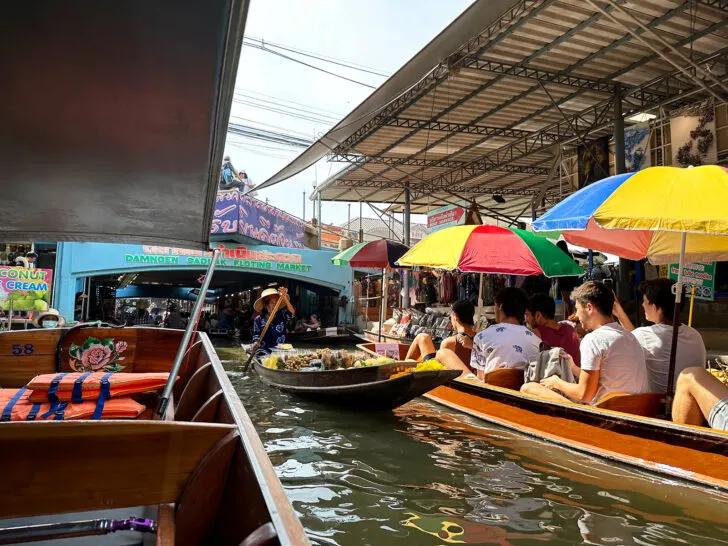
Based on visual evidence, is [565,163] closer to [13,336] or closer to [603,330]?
[603,330]

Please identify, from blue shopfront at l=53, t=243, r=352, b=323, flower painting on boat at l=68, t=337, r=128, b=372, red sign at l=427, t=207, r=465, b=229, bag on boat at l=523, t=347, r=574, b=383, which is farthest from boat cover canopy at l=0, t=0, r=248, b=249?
red sign at l=427, t=207, r=465, b=229

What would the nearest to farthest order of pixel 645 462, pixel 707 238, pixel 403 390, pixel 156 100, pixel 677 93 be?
pixel 156 100 < pixel 645 462 < pixel 707 238 < pixel 403 390 < pixel 677 93

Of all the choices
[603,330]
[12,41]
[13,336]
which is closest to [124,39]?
[12,41]

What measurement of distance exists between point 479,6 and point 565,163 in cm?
764

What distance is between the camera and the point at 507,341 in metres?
5.81

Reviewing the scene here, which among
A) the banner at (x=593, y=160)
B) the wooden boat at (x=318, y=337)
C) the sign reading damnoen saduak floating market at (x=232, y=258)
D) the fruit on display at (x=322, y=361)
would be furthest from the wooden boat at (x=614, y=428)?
the wooden boat at (x=318, y=337)

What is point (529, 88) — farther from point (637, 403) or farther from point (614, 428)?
point (614, 428)

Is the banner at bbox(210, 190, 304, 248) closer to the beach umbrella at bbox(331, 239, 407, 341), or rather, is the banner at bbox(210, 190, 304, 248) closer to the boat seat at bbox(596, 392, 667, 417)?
the beach umbrella at bbox(331, 239, 407, 341)

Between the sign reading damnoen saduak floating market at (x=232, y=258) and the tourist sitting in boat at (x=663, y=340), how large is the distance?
1435 centimetres

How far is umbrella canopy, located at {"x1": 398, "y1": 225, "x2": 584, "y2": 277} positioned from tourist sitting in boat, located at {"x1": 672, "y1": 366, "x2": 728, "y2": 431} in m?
2.85

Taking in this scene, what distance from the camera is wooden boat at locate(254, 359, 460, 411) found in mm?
5660

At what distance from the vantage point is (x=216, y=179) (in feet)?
8.38

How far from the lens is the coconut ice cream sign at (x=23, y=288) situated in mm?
10695

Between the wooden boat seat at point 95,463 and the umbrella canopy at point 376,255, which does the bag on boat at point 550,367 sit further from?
the umbrella canopy at point 376,255
